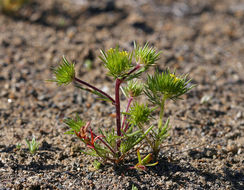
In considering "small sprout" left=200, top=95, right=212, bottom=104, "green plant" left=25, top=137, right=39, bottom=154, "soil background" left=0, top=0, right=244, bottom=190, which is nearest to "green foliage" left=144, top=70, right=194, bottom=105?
"soil background" left=0, top=0, right=244, bottom=190

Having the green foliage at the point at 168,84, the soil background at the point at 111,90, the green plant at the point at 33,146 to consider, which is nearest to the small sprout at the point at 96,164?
the soil background at the point at 111,90

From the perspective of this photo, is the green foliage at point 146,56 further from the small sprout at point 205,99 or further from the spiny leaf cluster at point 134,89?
the small sprout at point 205,99

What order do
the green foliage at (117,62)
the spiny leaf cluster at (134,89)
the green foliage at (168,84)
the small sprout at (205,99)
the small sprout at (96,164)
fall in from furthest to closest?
the small sprout at (205,99)
the small sprout at (96,164)
the spiny leaf cluster at (134,89)
the green foliage at (168,84)
the green foliage at (117,62)

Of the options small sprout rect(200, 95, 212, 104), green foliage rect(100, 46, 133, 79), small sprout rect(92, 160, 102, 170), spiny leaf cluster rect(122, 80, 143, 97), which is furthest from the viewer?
small sprout rect(200, 95, 212, 104)

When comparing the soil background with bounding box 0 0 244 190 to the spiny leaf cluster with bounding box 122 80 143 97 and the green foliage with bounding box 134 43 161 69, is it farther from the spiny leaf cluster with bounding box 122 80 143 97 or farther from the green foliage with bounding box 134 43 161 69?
the green foliage with bounding box 134 43 161 69

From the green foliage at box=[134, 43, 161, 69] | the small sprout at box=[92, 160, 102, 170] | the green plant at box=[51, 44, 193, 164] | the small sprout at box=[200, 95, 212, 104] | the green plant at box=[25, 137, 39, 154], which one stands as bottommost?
the small sprout at box=[92, 160, 102, 170]

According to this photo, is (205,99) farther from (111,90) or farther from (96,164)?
(96,164)

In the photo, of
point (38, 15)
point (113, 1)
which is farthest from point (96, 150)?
point (113, 1)

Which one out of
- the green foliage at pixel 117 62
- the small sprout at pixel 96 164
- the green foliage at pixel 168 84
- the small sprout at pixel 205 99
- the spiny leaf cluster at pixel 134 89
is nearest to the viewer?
the green foliage at pixel 117 62

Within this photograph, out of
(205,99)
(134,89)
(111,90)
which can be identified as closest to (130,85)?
(134,89)
